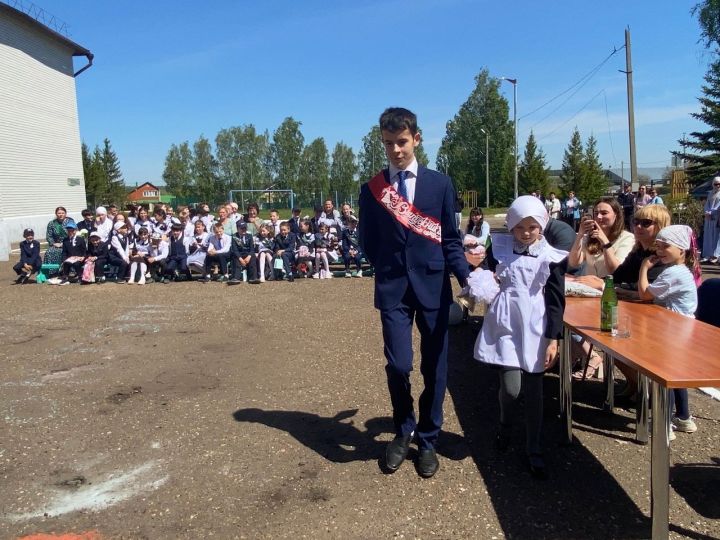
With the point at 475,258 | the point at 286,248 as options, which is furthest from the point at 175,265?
the point at 475,258

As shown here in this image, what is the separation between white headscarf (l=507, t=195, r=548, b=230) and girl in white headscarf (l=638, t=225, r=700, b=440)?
3.79 feet

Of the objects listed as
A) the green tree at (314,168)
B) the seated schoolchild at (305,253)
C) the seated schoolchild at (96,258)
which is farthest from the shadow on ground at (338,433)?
→ the green tree at (314,168)

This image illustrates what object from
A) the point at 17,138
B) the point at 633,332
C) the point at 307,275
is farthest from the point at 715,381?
the point at 17,138

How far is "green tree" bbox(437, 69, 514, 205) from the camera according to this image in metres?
62.2

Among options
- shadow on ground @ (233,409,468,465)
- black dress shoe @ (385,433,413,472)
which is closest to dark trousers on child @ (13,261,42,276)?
shadow on ground @ (233,409,468,465)

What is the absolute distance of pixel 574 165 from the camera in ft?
160

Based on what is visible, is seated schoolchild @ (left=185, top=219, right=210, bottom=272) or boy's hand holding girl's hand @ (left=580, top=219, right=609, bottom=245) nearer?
boy's hand holding girl's hand @ (left=580, top=219, right=609, bottom=245)

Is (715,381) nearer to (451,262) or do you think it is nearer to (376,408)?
(451,262)

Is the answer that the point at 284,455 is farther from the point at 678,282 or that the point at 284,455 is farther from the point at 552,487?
the point at 678,282

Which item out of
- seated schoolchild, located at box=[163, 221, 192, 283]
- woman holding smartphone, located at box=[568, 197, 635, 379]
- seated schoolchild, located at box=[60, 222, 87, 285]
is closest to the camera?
woman holding smartphone, located at box=[568, 197, 635, 379]

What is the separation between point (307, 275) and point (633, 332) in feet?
31.9

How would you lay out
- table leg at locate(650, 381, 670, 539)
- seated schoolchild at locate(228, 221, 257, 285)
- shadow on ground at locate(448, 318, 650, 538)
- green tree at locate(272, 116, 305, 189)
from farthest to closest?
green tree at locate(272, 116, 305, 189) → seated schoolchild at locate(228, 221, 257, 285) → shadow on ground at locate(448, 318, 650, 538) → table leg at locate(650, 381, 670, 539)

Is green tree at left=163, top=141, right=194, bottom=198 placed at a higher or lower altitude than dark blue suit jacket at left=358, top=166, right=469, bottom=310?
higher

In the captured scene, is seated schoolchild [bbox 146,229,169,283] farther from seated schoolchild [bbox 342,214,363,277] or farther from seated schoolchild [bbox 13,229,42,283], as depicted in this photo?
seated schoolchild [bbox 342,214,363,277]
